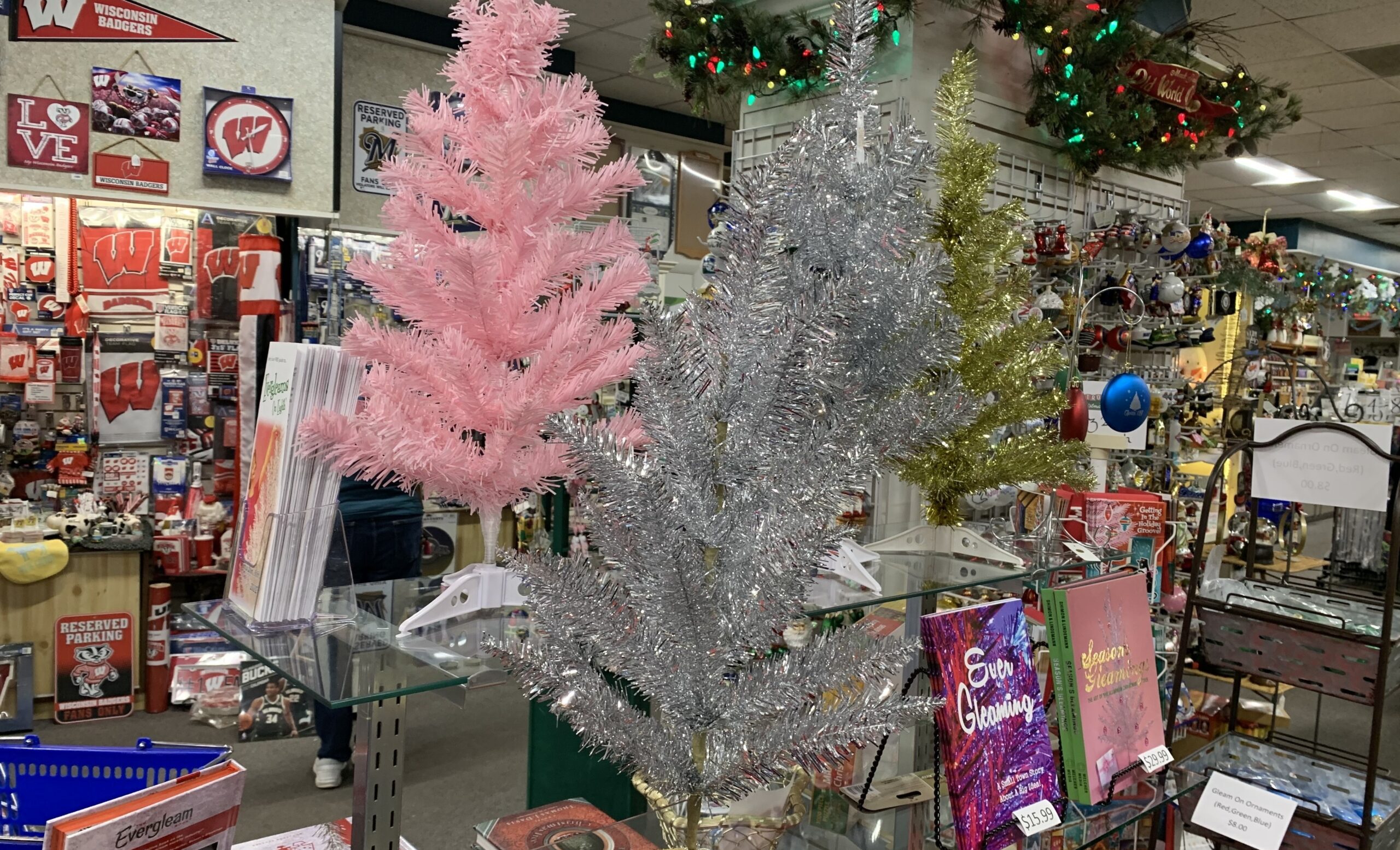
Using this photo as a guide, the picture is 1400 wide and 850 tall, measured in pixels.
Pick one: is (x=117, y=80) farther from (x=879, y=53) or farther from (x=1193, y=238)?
(x=1193, y=238)

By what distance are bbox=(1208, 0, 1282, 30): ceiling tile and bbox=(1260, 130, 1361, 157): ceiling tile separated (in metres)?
2.70

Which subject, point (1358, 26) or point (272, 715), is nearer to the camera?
point (272, 715)

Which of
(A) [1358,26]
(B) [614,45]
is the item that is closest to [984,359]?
(A) [1358,26]

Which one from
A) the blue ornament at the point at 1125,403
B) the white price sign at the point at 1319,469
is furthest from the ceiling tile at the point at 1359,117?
the white price sign at the point at 1319,469

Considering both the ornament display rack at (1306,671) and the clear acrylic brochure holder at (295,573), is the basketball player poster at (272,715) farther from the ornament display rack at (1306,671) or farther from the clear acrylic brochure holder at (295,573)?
the ornament display rack at (1306,671)

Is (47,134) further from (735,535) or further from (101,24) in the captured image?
(735,535)

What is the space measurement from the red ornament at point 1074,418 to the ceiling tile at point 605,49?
464 cm

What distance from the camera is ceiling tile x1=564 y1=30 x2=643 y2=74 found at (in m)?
6.32

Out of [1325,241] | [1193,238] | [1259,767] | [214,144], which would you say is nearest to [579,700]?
[1259,767]

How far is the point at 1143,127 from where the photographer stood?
3.79 m

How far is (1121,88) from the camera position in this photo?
3658 millimetres

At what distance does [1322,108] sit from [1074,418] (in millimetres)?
6364

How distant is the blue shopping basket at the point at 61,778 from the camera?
0.96 meters

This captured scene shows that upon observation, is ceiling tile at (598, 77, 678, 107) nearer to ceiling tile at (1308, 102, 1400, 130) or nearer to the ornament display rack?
ceiling tile at (1308, 102, 1400, 130)
